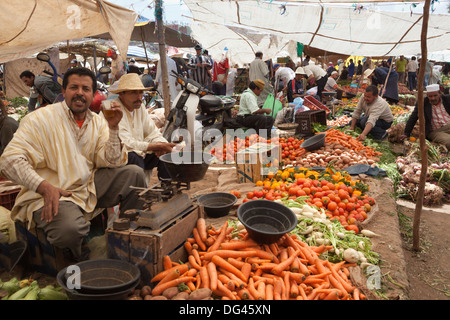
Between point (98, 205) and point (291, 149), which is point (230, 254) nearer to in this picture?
point (98, 205)

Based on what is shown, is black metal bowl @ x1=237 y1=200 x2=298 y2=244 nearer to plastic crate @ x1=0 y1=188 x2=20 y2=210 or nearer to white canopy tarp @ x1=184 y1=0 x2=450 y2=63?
plastic crate @ x1=0 y1=188 x2=20 y2=210

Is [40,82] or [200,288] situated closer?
[200,288]

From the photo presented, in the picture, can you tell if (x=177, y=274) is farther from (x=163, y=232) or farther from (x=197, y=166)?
(x=197, y=166)

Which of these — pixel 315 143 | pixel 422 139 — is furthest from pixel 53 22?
pixel 422 139

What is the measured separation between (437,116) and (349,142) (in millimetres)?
2044

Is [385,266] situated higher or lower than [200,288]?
lower

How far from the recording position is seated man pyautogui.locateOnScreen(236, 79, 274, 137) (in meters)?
7.42

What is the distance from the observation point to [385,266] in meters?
2.87

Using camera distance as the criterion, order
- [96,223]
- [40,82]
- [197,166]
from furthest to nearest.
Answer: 1. [40,82]
2. [96,223]
3. [197,166]

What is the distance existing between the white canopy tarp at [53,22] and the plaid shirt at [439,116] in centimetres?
641

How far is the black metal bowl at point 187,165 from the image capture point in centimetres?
257
